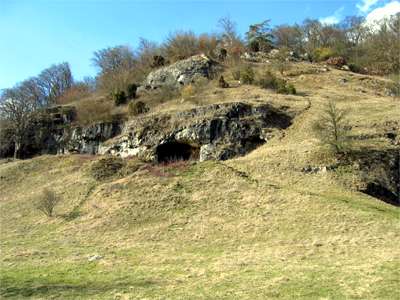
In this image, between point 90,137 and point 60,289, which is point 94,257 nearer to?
point 60,289

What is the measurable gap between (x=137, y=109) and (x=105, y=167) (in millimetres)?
11389

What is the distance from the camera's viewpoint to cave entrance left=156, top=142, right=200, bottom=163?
119ft

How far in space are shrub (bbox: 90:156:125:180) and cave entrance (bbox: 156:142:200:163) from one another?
11.4 feet

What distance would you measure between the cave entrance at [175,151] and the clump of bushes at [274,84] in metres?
12.3

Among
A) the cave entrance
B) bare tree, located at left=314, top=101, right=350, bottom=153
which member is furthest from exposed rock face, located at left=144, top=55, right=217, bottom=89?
bare tree, located at left=314, top=101, right=350, bottom=153

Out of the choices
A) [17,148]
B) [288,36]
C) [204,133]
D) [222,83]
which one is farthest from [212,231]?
[288,36]

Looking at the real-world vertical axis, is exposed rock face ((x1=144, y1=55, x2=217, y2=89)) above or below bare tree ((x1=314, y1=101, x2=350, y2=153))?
above

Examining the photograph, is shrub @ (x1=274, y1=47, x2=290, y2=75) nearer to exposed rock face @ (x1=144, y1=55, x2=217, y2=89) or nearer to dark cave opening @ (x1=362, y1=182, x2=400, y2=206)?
exposed rock face @ (x1=144, y1=55, x2=217, y2=89)

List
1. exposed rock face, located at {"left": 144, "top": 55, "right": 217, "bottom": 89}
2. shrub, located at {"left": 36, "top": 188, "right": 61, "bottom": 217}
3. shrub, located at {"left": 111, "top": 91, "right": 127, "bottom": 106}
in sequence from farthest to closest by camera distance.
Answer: exposed rock face, located at {"left": 144, "top": 55, "right": 217, "bottom": 89}, shrub, located at {"left": 111, "top": 91, "right": 127, "bottom": 106}, shrub, located at {"left": 36, "top": 188, "right": 61, "bottom": 217}

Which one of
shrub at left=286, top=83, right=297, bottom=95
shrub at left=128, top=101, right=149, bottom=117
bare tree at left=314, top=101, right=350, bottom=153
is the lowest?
bare tree at left=314, top=101, right=350, bottom=153

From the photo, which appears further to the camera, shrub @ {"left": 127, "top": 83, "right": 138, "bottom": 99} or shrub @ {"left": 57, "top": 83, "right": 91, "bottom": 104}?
shrub @ {"left": 57, "top": 83, "right": 91, "bottom": 104}

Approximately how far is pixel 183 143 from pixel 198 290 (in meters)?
24.9

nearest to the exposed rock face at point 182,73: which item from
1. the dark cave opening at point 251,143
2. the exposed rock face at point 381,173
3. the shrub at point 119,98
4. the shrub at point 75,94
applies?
the shrub at point 119,98

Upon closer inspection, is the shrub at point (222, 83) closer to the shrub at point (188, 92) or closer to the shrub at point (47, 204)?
the shrub at point (188, 92)
